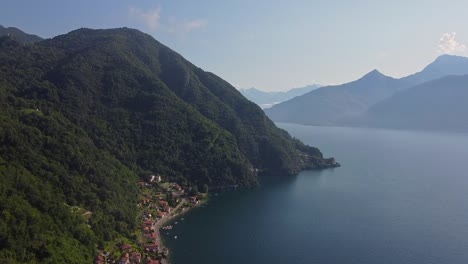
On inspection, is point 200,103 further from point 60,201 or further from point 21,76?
point 60,201

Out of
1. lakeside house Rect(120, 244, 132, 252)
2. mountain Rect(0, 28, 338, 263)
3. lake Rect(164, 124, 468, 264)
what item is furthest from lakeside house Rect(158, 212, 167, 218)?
lakeside house Rect(120, 244, 132, 252)

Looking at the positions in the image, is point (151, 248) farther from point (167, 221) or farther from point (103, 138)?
point (103, 138)

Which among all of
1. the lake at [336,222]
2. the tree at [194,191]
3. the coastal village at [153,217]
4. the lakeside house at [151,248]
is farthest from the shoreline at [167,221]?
the tree at [194,191]

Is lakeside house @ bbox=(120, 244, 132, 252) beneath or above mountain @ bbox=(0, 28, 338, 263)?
beneath

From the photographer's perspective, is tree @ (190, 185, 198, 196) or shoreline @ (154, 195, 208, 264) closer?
shoreline @ (154, 195, 208, 264)

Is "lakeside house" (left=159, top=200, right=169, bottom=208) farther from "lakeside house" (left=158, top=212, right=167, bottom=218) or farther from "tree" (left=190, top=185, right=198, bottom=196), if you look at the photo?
"tree" (left=190, top=185, right=198, bottom=196)

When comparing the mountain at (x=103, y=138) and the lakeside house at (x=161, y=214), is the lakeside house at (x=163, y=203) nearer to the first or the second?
the lakeside house at (x=161, y=214)
